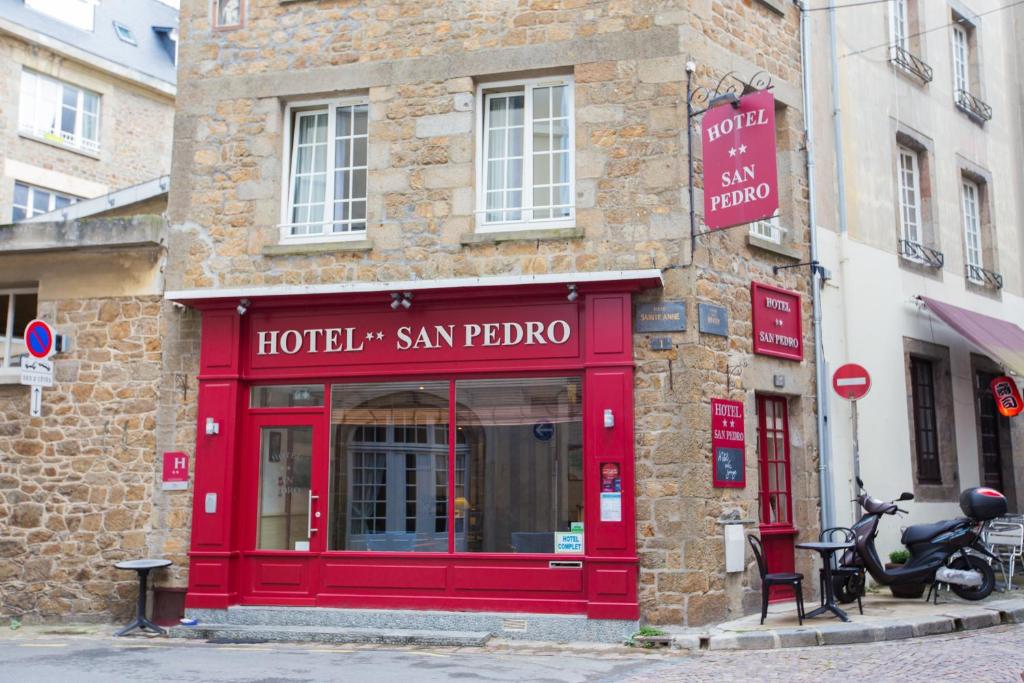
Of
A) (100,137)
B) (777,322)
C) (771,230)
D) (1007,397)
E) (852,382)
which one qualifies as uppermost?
(100,137)

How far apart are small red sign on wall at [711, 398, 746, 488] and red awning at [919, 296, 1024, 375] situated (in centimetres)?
429

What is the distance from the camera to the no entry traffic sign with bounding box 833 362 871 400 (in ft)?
36.9

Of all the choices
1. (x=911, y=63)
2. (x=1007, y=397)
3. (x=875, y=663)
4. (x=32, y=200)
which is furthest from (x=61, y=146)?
(x=875, y=663)

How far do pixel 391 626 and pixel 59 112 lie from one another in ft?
55.8

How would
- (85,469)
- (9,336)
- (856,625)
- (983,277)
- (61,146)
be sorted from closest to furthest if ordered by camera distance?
(856,625) < (85,469) < (9,336) < (983,277) < (61,146)

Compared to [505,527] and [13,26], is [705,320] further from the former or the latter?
[13,26]

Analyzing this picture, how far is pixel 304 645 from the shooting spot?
10.1 meters

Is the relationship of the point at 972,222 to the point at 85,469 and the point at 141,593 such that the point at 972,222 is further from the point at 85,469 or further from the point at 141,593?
the point at 85,469

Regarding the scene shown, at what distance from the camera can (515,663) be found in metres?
8.81

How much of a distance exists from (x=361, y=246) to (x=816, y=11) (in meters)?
6.02

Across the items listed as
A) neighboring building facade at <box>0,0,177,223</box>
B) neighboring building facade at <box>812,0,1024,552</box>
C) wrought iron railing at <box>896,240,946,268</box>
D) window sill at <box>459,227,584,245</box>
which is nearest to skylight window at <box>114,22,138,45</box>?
neighboring building facade at <box>0,0,177,223</box>

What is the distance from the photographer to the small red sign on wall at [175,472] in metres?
11.3

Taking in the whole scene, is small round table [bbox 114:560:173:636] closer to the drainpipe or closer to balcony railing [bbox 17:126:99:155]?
the drainpipe

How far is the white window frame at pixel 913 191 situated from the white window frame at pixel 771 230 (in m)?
2.80
